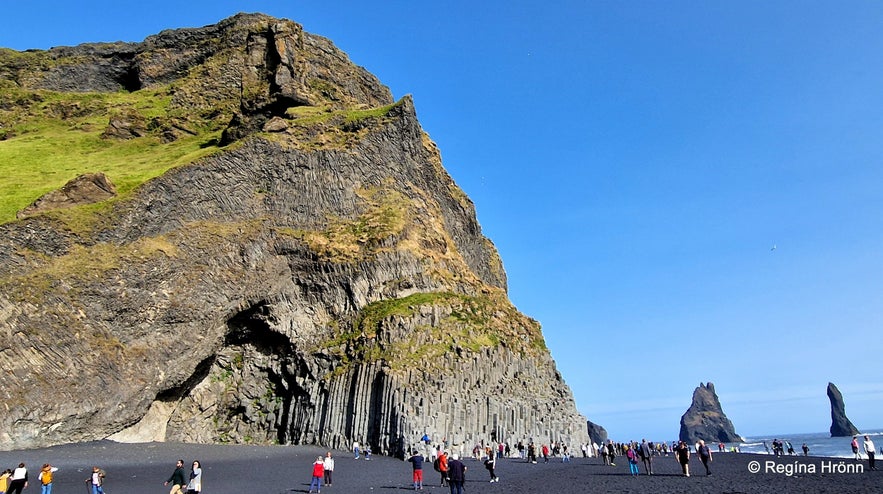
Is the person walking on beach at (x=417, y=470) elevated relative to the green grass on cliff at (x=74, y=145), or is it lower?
lower

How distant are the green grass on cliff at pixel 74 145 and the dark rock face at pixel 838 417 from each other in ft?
631

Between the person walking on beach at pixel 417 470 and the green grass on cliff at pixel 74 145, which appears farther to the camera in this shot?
the green grass on cliff at pixel 74 145

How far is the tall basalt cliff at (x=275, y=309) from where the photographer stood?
37406mm

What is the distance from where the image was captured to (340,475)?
105ft

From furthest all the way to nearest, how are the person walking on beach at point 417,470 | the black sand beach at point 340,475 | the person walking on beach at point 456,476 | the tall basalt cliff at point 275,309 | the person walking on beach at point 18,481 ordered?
the tall basalt cliff at point 275,309 < the black sand beach at point 340,475 < the person walking on beach at point 417,470 < the person walking on beach at point 18,481 < the person walking on beach at point 456,476

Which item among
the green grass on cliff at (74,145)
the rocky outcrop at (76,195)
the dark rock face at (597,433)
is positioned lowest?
the dark rock face at (597,433)

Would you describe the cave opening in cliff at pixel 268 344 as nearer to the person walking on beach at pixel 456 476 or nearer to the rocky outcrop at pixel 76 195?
the rocky outcrop at pixel 76 195

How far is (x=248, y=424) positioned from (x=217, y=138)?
36.9 meters

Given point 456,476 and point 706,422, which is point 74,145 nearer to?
point 456,476

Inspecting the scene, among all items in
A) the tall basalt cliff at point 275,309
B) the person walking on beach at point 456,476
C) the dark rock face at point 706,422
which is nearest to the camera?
the person walking on beach at point 456,476

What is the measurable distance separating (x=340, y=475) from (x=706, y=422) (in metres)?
185

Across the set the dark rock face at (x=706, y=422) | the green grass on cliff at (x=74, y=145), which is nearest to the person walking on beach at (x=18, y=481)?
the green grass on cliff at (x=74, y=145)

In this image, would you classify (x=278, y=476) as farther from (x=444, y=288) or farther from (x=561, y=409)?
(x=561, y=409)

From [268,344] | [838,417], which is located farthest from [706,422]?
[268,344]
